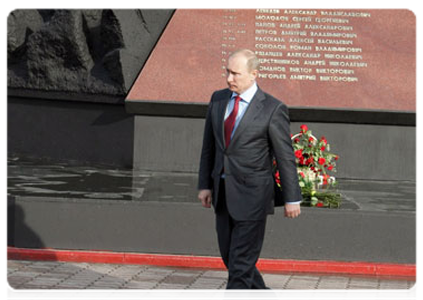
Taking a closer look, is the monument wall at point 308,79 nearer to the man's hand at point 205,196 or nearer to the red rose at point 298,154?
the red rose at point 298,154

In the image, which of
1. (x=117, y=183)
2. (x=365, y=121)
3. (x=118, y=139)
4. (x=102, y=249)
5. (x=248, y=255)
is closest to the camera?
(x=248, y=255)

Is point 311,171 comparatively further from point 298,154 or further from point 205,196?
point 205,196

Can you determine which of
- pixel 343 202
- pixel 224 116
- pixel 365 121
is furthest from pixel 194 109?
pixel 224 116

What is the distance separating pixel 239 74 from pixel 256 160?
50 cm

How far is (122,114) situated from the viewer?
13008mm

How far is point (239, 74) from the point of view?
16.0 ft

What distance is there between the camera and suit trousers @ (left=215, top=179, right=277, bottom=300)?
4.97 meters

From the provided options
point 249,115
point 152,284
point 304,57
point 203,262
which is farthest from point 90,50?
point 249,115

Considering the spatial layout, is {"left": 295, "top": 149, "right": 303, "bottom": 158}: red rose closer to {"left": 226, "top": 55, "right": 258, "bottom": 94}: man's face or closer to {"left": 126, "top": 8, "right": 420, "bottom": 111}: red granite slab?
{"left": 226, "top": 55, "right": 258, "bottom": 94}: man's face

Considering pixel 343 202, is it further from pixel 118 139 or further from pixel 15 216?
pixel 118 139

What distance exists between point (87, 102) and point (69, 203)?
5541mm

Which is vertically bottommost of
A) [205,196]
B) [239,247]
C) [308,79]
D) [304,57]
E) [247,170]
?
[239,247]

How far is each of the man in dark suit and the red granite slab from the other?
6.82 metres
